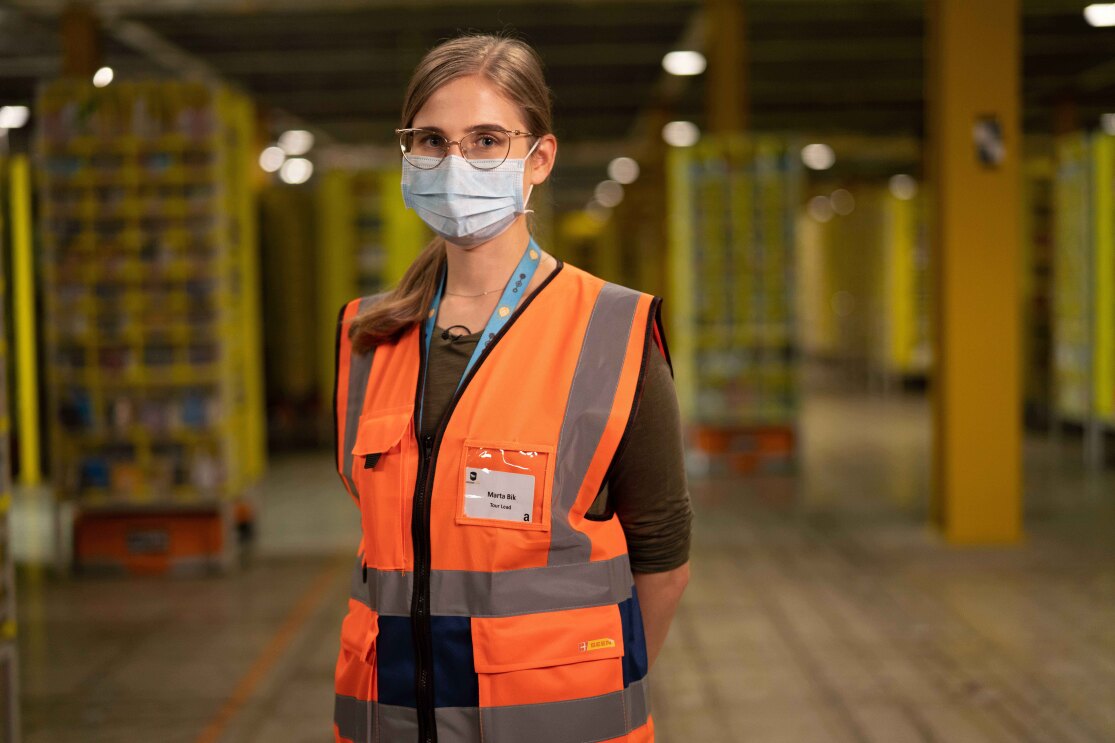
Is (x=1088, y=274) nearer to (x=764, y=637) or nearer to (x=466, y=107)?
(x=764, y=637)

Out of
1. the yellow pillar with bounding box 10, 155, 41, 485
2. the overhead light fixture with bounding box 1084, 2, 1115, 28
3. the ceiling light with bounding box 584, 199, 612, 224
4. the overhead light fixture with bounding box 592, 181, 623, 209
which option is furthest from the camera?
the ceiling light with bounding box 584, 199, 612, 224

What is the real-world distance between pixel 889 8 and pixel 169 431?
30.7 ft

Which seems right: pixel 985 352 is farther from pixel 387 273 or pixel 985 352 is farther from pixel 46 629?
pixel 387 273

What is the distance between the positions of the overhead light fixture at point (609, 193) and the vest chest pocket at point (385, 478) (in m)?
28.0

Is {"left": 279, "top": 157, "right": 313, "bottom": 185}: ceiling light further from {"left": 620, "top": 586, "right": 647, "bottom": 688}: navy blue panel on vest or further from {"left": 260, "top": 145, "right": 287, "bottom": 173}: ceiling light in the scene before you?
{"left": 620, "top": 586, "right": 647, "bottom": 688}: navy blue panel on vest

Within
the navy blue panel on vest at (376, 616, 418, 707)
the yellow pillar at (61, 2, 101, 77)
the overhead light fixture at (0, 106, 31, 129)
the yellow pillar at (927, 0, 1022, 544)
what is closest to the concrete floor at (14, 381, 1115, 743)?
the yellow pillar at (927, 0, 1022, 544)

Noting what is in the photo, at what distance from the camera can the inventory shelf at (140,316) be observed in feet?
21.6

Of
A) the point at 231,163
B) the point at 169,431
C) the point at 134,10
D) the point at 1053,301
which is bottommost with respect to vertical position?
the point at 169,431

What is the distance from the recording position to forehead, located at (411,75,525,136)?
1.75 meters

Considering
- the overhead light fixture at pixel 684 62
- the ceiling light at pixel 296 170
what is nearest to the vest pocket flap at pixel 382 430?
the overhead light fixture at pixel 684 62

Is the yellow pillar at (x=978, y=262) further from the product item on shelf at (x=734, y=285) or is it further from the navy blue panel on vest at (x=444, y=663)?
the navy blue panel on vest at (x=444, y=663)

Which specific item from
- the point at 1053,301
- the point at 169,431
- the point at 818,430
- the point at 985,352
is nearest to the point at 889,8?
the point at 1053,301

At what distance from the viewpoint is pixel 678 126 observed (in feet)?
67.7

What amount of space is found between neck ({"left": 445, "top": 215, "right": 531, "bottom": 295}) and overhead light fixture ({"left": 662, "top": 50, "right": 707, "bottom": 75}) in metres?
12.5
